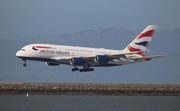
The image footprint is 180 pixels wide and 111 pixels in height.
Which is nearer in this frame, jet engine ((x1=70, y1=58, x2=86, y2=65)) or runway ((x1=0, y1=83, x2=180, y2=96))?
runway ((x1=0, y1=83, x2=180, y2=96))

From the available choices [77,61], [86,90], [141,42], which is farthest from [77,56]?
[86,90]

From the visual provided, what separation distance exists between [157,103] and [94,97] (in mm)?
10475

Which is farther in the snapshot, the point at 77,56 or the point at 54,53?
the point at 77,56

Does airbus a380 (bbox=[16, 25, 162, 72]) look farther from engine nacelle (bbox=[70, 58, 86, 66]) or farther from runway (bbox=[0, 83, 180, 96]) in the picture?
runway (bbox=[0, 83, 180, 96])

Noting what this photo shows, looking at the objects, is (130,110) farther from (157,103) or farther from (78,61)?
(78,61)

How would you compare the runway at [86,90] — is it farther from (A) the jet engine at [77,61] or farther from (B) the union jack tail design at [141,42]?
(B) the union jack tail design at [141,42]


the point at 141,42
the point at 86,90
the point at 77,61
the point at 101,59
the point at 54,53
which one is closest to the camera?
the point at 86,90

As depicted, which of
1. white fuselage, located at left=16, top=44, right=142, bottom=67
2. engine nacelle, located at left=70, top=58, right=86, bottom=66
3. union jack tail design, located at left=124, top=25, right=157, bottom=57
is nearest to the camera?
white fuselage, located at left=16, top=44, right=142, bottom=67

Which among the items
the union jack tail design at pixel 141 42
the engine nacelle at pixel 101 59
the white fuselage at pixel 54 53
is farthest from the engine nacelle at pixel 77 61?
the union jack tail design at pixel 141 42

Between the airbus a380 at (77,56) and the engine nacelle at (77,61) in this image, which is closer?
the airbus a380 at (77,56)

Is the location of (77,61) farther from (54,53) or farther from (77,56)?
(54,53)

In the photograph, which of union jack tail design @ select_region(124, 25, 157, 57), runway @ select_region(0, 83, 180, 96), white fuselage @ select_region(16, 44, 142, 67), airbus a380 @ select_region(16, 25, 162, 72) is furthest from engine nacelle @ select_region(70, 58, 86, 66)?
union jack tail design @ select_region(124, 25, 157, 57)

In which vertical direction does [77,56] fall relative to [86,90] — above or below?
above

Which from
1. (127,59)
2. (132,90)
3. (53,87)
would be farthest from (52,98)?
(127,59)
